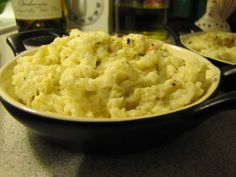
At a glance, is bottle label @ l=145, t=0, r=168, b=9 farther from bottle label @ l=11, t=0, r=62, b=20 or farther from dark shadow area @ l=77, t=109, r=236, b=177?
dark shadow area @ l=77, t=109, r=236, b=177

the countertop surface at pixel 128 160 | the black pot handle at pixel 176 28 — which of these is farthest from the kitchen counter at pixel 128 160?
the black pot handle at pixel 176 28

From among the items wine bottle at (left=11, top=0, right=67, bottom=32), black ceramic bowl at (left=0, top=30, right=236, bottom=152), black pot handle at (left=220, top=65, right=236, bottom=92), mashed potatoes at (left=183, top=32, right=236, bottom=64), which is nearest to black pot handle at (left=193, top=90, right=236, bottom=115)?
black ceramic bowl at (left=0, top=30, right=236, bottom=152)

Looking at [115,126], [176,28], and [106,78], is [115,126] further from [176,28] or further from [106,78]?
[176,28]

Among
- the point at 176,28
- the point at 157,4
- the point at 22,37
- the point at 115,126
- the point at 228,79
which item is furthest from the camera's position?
the point at 157,4

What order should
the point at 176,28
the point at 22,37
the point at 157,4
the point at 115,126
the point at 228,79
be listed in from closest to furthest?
the point at 115,126
the point at 228,79
the point at 22,37
the point at 176,28
the point at 157,4

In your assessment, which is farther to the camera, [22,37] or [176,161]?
[22,37]

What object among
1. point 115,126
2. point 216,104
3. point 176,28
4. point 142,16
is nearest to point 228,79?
point 216,104
